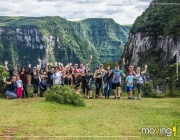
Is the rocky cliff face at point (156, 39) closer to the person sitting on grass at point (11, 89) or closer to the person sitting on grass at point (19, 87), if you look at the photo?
the person sitting on grass at point (19, 87)

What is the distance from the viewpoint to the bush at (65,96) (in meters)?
14.1

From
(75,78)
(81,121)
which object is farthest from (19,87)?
(81,121)

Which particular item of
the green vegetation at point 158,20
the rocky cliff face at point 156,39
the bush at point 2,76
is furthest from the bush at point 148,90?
the green vegetation at point 158,20

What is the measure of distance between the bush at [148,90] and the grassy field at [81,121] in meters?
6.47

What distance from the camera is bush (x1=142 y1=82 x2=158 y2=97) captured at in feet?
68.0

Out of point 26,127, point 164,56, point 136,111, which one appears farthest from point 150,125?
point 164,56

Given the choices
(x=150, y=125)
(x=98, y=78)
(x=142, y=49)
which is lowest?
(x=150, y=125)

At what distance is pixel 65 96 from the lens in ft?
46.7

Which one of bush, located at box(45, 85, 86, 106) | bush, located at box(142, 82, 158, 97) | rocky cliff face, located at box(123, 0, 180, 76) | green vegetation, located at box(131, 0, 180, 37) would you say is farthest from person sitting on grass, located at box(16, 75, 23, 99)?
green vegetation, located at box(131, 0, 180, 37)

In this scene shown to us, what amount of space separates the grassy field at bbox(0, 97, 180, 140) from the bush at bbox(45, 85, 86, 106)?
1.47 ft

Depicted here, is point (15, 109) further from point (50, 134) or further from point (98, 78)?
point (98, 78)

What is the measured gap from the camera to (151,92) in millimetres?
20891

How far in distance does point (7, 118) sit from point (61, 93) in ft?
13.2

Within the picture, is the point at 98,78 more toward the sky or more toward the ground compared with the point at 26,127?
more toward the sky
